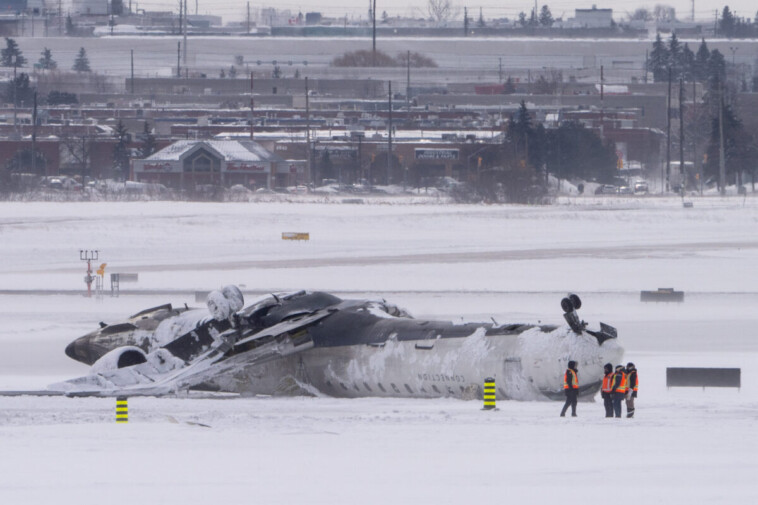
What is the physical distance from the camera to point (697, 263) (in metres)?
58.2

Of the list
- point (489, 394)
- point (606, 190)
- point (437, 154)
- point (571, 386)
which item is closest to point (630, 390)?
point (571, 386)

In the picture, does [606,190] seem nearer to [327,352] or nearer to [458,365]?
[327,352]

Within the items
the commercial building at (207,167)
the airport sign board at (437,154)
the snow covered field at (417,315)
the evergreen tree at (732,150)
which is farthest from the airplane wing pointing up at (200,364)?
the evergreen tree at (732,150)

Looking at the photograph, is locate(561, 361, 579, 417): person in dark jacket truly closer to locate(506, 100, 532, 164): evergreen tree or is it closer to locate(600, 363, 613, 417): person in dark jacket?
locate(600, 363, 613, 417): person in dark jacket

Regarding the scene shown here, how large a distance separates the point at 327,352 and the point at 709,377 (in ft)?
27.9

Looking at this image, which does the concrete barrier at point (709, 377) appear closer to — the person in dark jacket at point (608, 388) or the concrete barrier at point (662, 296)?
the person in dark jacket at point (608, 388)

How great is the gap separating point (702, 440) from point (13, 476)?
1068 centimetres

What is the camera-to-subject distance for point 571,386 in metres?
23.1

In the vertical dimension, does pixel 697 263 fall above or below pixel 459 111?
below

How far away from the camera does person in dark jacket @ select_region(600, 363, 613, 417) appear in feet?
76.8

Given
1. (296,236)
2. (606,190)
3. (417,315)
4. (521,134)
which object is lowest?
(417,315)

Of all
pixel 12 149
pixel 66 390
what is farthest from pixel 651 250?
pixel 12 149

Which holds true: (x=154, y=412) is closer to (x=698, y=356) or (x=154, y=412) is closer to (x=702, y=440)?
(x=702, y=440)

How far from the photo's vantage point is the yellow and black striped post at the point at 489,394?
23.7m
